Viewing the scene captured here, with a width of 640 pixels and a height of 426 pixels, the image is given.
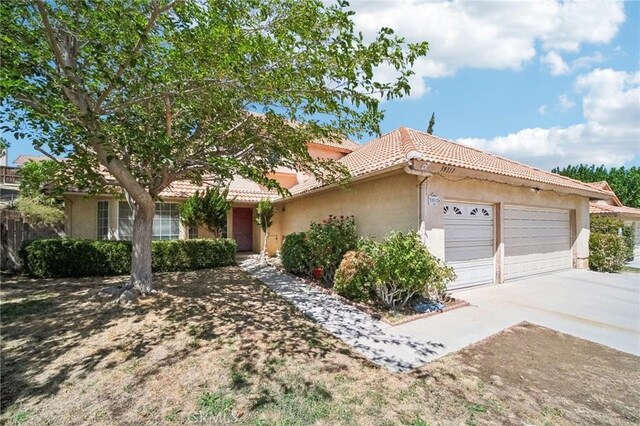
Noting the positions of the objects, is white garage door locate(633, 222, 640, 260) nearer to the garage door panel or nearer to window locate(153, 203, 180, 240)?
the garage door panel

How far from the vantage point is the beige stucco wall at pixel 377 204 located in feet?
27.0

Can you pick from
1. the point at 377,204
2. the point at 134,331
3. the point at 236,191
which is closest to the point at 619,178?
the point at 377,204

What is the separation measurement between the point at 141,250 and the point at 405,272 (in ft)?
23.3

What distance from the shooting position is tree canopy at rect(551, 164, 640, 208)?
103 feet

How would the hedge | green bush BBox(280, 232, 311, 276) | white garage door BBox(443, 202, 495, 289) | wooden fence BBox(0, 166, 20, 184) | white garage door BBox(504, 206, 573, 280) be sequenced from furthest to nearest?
wooden fence BBox(0, 166, 20, 184)
green bush BBox(280, 232, 311, 276)
white garage door BBox(504, 206, 573, 280)
the hedge
white garage door BBox(443, 202, 495, 289)

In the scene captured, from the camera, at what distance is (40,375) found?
4.12m

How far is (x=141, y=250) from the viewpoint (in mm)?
8203

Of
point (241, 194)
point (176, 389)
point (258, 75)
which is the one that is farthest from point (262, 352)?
point (241, 194)

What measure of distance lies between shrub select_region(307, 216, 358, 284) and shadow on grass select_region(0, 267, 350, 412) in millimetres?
2133

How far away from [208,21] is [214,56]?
0.84 metres

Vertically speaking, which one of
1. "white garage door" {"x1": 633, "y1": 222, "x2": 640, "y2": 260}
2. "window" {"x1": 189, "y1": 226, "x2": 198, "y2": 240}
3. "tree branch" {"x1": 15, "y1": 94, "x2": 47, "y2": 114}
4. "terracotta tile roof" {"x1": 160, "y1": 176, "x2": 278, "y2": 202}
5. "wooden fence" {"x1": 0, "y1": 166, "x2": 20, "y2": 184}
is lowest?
"white garage door" {"x1": 633, "y1": 222, "x2": 640, "y2": 260}

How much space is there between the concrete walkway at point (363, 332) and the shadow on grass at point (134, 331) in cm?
42

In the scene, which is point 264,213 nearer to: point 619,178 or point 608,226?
point 608,226

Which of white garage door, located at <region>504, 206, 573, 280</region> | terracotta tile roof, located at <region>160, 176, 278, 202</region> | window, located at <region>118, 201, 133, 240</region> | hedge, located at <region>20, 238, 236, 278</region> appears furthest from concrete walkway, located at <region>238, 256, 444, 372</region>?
window, located at <region>118, 201, 133, 240</region>
